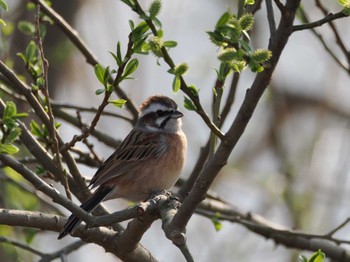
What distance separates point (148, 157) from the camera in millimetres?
7383

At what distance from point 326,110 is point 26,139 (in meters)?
7.17

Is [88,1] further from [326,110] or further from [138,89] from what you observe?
[326,110]

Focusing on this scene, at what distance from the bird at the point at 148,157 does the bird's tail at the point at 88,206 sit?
0.10 m

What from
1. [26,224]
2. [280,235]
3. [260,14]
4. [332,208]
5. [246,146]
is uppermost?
[260,14]

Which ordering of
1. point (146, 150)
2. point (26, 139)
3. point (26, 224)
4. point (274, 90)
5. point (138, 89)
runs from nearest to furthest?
1. point (26, 224)
2. point (26, 139)
3. point (146, 150)
4. point (138, 89)
5. point (274, 90)

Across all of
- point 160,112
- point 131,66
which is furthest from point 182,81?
point 160,112

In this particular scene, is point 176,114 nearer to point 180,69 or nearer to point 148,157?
point 148,157

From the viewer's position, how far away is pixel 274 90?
10.9m

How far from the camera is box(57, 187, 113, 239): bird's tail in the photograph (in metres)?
4.91

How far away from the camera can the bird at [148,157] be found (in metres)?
6.92

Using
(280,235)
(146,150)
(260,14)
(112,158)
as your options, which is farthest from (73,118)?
(260,14)

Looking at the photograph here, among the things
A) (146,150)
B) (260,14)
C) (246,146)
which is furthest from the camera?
(246,146)

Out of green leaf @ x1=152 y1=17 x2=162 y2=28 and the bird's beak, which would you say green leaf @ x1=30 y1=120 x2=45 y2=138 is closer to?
green leaf @ x1=152 y1=17 x2=162 y2=28

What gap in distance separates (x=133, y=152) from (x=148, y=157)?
6.1 inches
